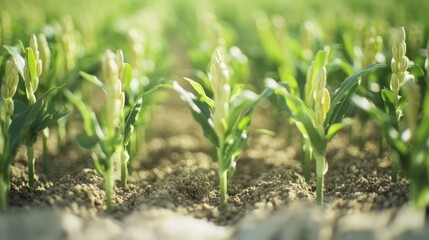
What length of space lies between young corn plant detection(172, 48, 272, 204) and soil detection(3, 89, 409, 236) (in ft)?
0.88

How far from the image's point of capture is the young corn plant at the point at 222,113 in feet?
9.77

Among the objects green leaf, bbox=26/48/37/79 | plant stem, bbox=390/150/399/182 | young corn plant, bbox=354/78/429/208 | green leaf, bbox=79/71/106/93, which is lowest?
plant stem, bbox=390/150/399/182

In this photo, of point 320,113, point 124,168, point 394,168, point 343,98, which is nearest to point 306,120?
point 320,113

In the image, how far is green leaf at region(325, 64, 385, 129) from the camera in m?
3.13

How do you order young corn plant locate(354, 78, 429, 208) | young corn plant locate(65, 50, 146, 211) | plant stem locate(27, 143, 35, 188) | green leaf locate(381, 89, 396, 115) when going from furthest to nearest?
plant stem locate(27, 143, 35, 188)
green leaf locate(381, 89, 396, 115)
young corn plant locate(65, 50, 146, 211)
young corn plant locate(354, 78, 429, 208)

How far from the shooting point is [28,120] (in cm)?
315

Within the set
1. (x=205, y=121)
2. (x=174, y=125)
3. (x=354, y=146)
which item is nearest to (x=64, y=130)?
(x=174, y=125)

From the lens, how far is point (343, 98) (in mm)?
3281

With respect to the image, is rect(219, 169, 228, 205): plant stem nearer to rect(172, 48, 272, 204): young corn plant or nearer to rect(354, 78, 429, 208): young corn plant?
rect(172, 48, 272, 204): young corn plant

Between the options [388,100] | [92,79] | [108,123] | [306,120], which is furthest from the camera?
[388,100]

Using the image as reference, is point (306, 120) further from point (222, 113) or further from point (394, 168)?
point (394, 168)

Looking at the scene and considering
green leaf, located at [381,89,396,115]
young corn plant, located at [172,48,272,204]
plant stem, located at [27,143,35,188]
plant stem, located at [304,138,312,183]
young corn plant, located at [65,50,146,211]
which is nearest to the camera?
young corn plant, located at [65,50,146,211]

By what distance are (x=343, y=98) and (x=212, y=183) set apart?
110cm

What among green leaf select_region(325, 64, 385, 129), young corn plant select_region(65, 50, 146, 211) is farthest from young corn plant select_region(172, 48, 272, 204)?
green leaf select_region(325, 64, 385, 129)
